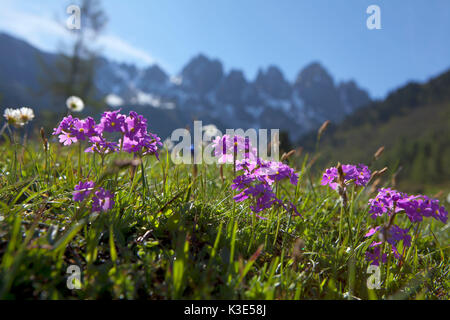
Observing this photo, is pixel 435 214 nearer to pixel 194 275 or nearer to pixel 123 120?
pixel 194 275

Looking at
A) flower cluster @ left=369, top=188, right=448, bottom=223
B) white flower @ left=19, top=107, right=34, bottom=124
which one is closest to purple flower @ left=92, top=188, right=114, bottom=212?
white flower @ left=19, top=107, right=34, bottom=124

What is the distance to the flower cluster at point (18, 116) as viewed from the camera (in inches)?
128

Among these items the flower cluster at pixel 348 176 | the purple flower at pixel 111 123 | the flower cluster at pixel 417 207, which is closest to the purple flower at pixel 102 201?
the purple flower at pixel 111 123

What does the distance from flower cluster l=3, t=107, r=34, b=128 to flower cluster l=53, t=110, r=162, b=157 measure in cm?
112

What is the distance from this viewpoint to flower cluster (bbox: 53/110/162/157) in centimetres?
233

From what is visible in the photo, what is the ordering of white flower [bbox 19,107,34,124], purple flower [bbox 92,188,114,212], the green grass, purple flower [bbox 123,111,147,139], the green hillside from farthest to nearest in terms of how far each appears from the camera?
the green hillside < white flower [bbox 19,107,34,124] < purple flower [bbox 123,111,147,139] < purple flower [bbox 92,188,114,212] < the green grass

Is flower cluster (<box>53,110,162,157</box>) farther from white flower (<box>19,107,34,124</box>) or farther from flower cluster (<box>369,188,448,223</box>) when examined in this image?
flower cluster (<box>369,188,448,223</box>)

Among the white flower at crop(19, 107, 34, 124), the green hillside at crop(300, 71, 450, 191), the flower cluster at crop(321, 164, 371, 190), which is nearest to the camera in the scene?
the flower cluster at crop(321, 164, 371, 190)

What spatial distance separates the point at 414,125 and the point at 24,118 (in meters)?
175

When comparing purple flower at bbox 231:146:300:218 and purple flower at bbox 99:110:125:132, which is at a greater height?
purple flower at bbox 99:110:125:132

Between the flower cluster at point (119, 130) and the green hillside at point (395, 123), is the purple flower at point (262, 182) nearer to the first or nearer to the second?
the flower cluster at point (119, 130)

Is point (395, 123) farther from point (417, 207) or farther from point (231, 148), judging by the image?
point (231, 148)
